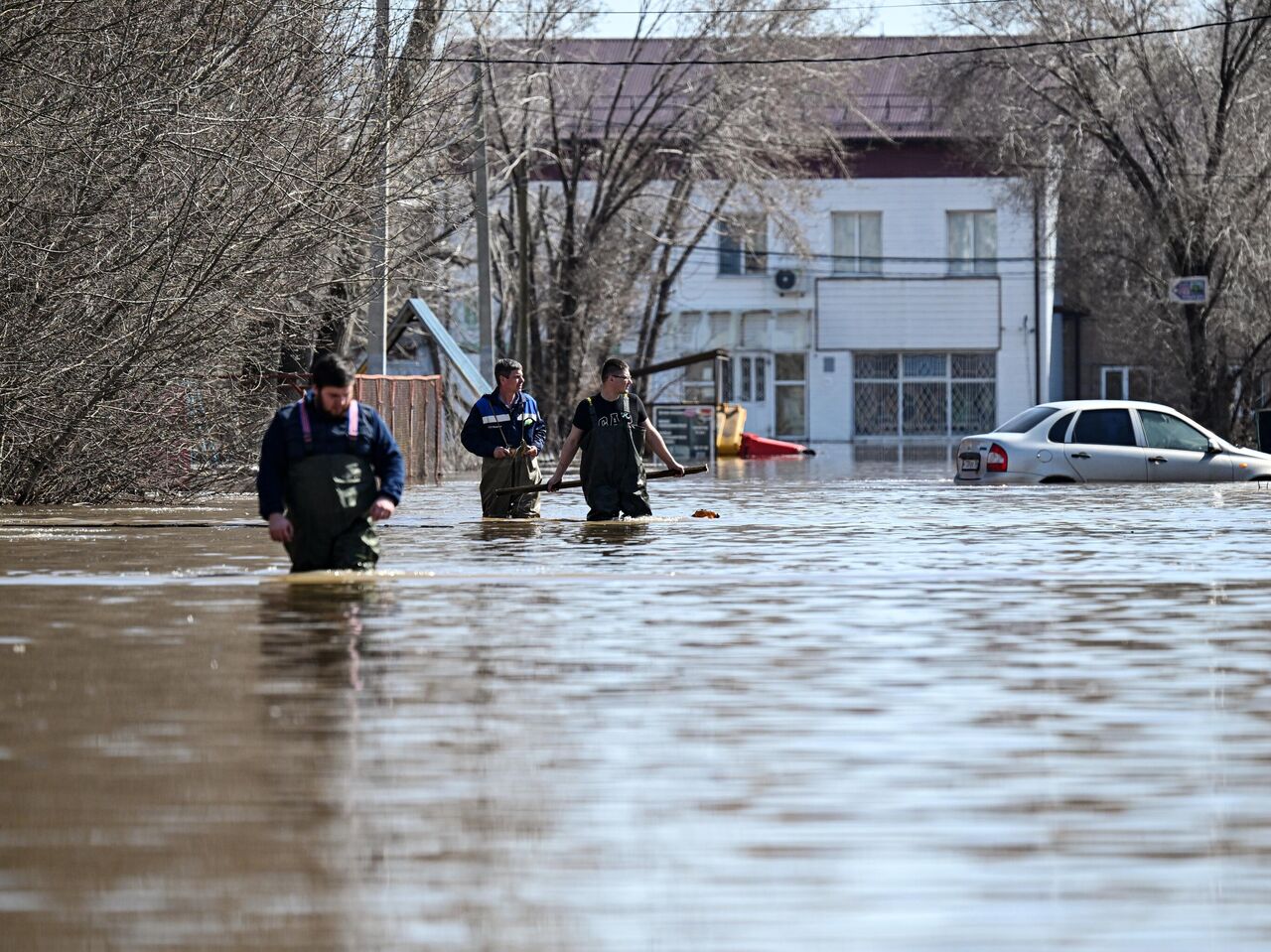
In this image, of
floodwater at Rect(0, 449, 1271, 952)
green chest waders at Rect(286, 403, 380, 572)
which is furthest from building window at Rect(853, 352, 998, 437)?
green chest waders at Rect(286, 403, 380, 572)

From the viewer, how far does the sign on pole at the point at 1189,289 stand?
4731cm

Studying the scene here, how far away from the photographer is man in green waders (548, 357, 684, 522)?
21.2 m

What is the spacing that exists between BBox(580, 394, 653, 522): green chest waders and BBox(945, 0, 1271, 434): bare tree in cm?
2731

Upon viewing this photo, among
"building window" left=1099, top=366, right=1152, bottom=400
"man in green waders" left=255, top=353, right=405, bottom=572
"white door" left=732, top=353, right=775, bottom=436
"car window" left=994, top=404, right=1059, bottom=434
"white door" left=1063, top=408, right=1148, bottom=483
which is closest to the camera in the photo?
"man in green waders" left=255, top=353, right=405, bottom=572

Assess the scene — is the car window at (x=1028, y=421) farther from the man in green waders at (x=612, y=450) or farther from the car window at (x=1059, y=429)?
the man in green waders at (x=612, y=450)

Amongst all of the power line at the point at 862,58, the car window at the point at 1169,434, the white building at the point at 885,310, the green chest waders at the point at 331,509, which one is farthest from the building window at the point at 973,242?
the green chest waders at the point at 331,509

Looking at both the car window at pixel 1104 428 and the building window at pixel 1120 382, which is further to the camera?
the building window at pixel 1120 382

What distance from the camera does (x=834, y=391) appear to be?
76750 mm

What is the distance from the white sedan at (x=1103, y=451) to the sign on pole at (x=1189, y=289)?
15387 mm

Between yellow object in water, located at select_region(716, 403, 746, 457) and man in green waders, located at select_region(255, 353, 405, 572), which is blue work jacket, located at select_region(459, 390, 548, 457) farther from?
yellow object in water, located at select_region(716, 403, 746, 457)

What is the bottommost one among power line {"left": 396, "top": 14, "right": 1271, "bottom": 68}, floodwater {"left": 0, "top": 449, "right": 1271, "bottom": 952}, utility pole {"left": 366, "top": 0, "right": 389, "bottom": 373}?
floodwater {"left": 0, "top": 449, "right": 1271, "bottom": 952}

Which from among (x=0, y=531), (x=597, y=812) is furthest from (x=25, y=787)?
(x=0, y=531)

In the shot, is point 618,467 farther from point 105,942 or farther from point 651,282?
point 651,282

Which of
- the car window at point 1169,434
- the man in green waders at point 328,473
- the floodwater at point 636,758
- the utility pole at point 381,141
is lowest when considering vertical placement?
the floodwater at point 636,758
